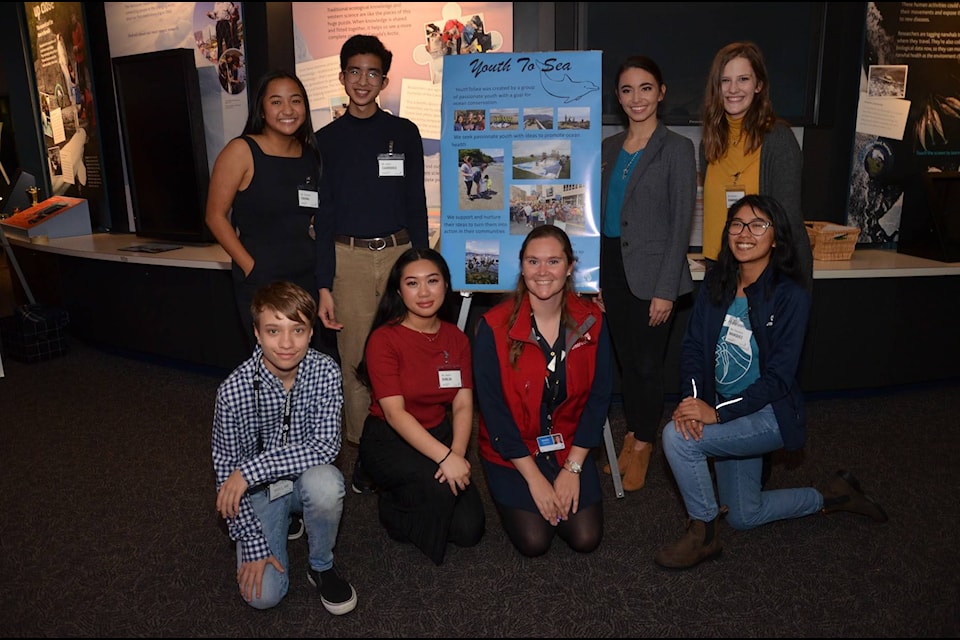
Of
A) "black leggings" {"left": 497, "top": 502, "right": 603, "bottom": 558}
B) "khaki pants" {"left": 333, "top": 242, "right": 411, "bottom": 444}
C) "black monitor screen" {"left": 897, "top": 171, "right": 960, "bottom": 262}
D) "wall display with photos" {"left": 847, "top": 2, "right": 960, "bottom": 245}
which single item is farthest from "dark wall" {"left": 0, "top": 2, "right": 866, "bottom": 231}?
"black leggings" {"left": 497, "top": 502, "right": 603, "bottom": 558}

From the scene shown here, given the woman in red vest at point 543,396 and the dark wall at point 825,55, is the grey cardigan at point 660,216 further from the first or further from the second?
the dark wall at point 825,55

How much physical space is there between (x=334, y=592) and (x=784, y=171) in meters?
2.09

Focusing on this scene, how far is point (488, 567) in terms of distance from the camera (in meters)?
2.34

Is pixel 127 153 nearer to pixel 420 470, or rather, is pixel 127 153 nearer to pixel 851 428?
pixel 420 470

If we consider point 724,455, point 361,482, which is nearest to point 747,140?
point 724,455

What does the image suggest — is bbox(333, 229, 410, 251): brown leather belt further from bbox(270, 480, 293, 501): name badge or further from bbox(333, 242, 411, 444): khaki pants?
bbox(270, 480, 293, 501): name badge

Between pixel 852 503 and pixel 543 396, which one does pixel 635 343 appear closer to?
pixel 543 396

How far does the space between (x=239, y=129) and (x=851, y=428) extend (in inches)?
160

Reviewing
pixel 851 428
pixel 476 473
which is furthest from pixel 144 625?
pixel 851 428

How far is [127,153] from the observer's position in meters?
4.90

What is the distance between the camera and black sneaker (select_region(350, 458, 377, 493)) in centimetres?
287

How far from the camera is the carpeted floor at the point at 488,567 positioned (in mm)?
2029

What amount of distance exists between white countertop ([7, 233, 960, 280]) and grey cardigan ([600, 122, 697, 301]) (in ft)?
3.15

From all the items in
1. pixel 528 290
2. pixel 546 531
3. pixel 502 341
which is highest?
pixel 528 290
